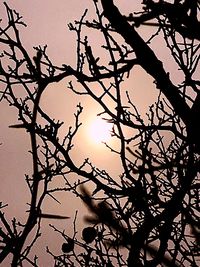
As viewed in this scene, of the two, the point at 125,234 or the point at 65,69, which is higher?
the point at 65,69

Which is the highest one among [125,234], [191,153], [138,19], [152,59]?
[152,59]

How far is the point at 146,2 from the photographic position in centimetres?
142

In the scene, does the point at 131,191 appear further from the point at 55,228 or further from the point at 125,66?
the point at 55,228

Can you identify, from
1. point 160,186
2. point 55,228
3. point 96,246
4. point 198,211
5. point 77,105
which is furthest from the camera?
point 55,228

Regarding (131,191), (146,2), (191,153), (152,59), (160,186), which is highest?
(160,186)

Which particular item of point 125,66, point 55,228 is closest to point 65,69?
point 125,66

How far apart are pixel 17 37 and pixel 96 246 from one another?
4.72 metres

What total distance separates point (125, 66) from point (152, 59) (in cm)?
20

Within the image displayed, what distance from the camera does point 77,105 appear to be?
17.8ft

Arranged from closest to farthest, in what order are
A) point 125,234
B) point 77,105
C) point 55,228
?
1. point 125,234
2. point 77,105
3. point 55,228

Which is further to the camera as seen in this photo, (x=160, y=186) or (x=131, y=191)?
(x=160, y=186)

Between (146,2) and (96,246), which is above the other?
(96,246)

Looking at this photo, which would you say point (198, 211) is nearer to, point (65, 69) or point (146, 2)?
point (65, 69)

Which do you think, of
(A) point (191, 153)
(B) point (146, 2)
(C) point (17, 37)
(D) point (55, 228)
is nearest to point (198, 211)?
(D) point (55, 228)
